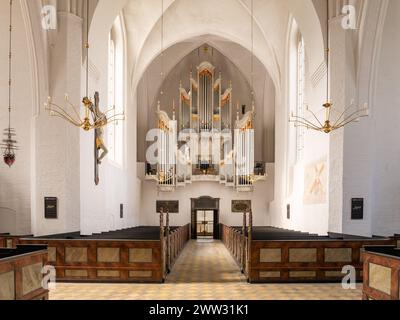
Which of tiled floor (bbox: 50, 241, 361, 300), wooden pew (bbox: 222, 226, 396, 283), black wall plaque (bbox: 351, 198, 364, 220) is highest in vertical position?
black wall plaque (bbox: 351, 198, 364, 220)

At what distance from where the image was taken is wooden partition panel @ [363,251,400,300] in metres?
5.47

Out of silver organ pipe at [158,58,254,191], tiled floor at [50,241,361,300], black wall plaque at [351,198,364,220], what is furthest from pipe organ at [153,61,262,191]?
tiled floor at [50,241,361,300]

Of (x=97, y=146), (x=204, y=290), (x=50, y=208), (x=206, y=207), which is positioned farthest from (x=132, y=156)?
(x=204, y=290)

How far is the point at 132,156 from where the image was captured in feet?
67.6

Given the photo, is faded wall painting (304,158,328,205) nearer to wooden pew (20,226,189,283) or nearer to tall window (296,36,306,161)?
A: tall window (296,36,306,161)

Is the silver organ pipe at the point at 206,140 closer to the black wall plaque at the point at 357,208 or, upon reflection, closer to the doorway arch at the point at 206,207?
the doorway arch at the point at 206,207

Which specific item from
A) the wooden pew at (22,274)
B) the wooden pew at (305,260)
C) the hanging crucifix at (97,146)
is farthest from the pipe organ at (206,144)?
the wooden pew at (22,274)

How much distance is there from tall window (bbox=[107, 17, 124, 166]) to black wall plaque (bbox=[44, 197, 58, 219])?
17.6 feet

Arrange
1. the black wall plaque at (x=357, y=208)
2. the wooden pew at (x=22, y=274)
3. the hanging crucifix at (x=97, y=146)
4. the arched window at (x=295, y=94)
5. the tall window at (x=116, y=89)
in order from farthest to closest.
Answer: the tall window at (x=116, y=89), the arched window at (x=295, y=94), the hanging crucifix at (x=97, y=146), the black wall plaque at (x=357, y=208), the wooden pew at (x=22, y=274)

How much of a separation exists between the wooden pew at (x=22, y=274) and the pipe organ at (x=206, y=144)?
15.6 m

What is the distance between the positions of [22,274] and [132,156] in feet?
49.8

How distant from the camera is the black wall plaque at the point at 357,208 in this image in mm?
11172

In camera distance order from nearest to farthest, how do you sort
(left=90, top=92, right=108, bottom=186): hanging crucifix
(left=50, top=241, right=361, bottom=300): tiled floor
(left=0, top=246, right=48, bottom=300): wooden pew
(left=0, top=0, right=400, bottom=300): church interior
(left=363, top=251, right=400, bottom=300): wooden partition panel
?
1. (left=0, top=246, right=48, bottom=300): wooden pew
2. (left=363, top=251, right=400, bottom=300): wooden partition panel
3. (left=50, top=241, right=361, bottom=300): tiled floor
4. (left=0, top=0, right=400, bottom=300): church interior
5. (left=90, top=92, right=108, bottom=186): hanging crucifix

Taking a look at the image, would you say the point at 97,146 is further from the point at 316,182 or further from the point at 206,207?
the point at 206,207
